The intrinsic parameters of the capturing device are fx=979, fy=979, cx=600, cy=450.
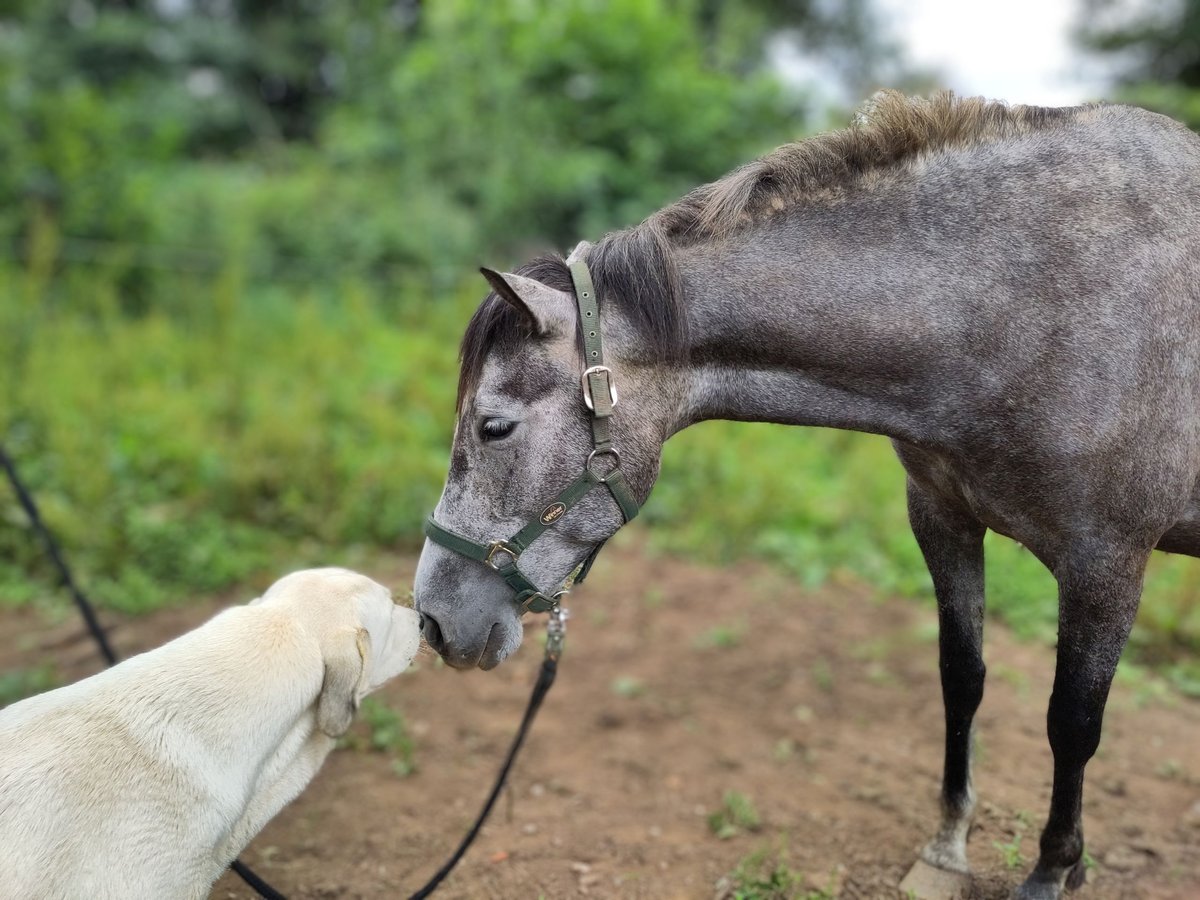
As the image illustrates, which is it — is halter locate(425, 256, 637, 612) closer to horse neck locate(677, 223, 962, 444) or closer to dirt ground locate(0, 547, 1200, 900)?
horse neck locate(677, 223, 962, 444)

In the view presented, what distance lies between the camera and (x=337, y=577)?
117 inches

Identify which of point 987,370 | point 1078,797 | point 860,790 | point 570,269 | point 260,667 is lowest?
point 860,790

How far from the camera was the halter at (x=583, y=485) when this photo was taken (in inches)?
102

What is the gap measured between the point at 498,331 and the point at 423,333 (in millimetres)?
7311

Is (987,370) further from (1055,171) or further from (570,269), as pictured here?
(570,269)

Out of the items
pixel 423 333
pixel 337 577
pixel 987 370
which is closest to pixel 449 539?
pixel 337 577

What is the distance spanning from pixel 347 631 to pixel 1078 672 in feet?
6.89

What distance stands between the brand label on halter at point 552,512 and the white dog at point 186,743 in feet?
1.99

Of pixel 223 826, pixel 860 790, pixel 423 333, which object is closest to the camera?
pixel 223 826

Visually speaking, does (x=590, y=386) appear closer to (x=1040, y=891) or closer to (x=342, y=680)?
(x=342, y=680)

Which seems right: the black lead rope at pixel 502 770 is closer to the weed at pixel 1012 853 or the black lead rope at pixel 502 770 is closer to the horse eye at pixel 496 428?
the horse eye at pixel 496 428

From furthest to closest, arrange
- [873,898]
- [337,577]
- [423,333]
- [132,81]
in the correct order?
[132,81] → [423,333] → [873,898] → [337,577]

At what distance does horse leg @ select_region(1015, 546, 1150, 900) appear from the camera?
8.85 ft

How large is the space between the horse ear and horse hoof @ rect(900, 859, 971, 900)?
2233 mm
